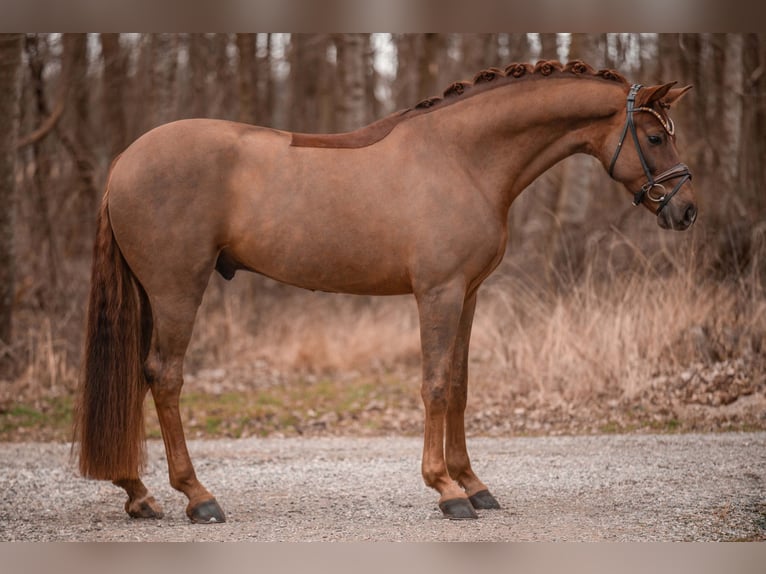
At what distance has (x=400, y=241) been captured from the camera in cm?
508

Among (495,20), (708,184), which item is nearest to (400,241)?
(495,20)

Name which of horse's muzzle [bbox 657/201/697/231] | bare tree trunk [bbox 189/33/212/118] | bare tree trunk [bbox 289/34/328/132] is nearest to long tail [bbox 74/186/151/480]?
horse's muzzle [bbox 657/201/697/231]

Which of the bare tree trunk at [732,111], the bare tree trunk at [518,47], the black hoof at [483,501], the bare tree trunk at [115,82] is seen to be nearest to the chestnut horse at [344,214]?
the black hoof at [483,501]

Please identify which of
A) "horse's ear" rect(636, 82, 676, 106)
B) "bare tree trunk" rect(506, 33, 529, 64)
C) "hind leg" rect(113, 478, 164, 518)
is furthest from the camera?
"bare tree trunk" rect(506, 33, 529, 64)

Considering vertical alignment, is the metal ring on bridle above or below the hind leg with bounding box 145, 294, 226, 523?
above

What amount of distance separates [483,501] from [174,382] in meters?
1.99

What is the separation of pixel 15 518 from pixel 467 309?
3011 millimetres

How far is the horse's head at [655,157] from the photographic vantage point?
5.03 m

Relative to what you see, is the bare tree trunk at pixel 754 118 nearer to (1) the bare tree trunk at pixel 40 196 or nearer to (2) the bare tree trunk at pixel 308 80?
(2) the bare tree trunk at pixel 308 80

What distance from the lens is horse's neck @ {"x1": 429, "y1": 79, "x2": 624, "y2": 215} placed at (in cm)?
516

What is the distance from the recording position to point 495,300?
38.4ft

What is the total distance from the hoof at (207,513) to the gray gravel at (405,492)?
68 millimetres

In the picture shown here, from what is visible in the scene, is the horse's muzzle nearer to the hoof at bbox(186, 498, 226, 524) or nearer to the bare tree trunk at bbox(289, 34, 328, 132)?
the hoof at bbox(186, 498, 226, 524)

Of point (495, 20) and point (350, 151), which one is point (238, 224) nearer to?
point (350, 151)
